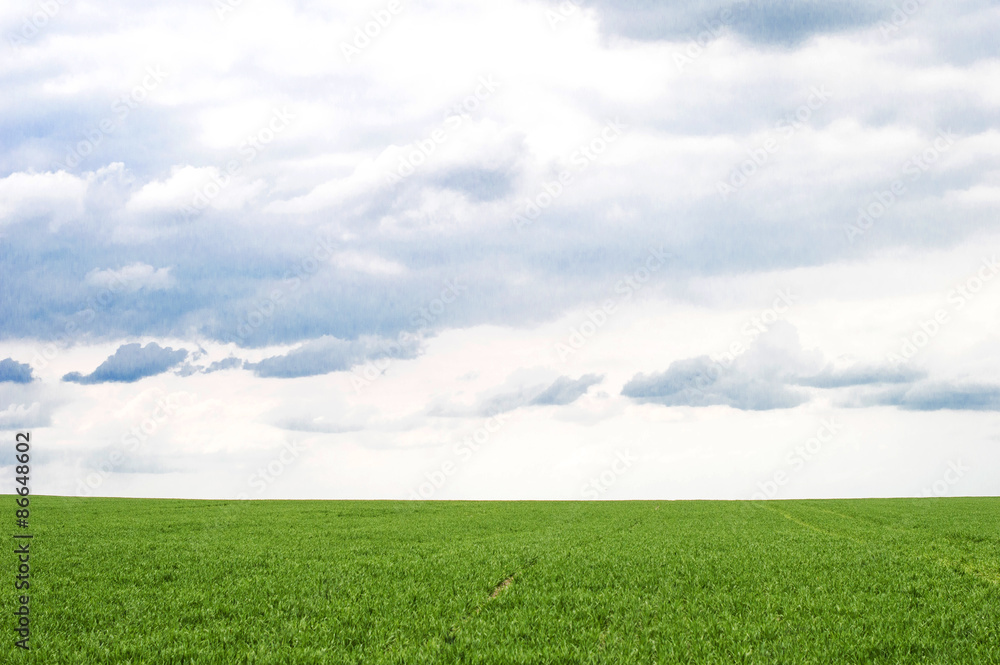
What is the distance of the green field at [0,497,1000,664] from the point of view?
12117 millimetres

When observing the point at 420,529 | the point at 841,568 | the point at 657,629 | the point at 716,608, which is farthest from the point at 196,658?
the point at 420,529

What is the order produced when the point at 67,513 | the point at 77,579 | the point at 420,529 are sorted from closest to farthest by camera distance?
the point at 77,579
the point at 420,529
the point at 67,513

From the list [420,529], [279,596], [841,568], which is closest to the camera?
[279,596]

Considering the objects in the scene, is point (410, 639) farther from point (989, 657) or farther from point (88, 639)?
point (989, 657)

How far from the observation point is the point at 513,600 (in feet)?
51.2

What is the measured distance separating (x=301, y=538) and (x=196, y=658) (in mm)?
19685

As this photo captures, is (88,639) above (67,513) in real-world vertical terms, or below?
above

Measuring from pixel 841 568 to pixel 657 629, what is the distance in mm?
10537

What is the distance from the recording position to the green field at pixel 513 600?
12117 mm

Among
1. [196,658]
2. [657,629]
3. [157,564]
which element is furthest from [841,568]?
[157,564]

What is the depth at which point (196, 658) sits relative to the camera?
459 inches

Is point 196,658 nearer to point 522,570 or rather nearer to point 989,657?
point 522,570

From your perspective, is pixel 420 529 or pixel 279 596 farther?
pixel 420 529

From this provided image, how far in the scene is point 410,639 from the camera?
1263 cm
